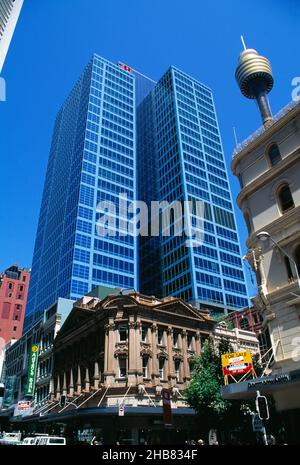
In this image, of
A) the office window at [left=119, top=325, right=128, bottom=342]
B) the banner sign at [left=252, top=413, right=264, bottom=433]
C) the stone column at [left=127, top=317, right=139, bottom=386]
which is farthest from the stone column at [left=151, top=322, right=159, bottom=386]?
the banner sign at [left=252, top=413, right=264, bottom=433]

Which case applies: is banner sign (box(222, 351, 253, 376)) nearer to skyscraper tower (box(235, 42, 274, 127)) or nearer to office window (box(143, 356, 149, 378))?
office window (box(143, 356, 149, 378))

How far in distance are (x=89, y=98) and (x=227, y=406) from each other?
4435 inches

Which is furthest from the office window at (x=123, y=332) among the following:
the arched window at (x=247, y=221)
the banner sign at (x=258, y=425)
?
the banner sign at (x=258, y=425)

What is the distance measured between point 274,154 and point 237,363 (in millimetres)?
14470

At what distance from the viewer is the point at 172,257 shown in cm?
10506

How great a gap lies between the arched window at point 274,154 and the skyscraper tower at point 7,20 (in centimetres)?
1803

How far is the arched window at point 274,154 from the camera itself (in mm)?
26317

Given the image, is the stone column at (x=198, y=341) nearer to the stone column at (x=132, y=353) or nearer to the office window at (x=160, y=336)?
the office window at (x=160, y=336)

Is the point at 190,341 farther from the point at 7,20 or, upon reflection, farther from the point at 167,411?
the point at 7,20

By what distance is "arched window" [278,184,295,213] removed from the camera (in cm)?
2445

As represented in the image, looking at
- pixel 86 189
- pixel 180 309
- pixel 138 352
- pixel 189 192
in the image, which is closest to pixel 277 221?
pixel 138 352

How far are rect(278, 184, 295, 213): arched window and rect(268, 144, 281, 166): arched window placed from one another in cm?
215

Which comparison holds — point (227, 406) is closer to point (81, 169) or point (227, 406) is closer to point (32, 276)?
point (81, 169)
